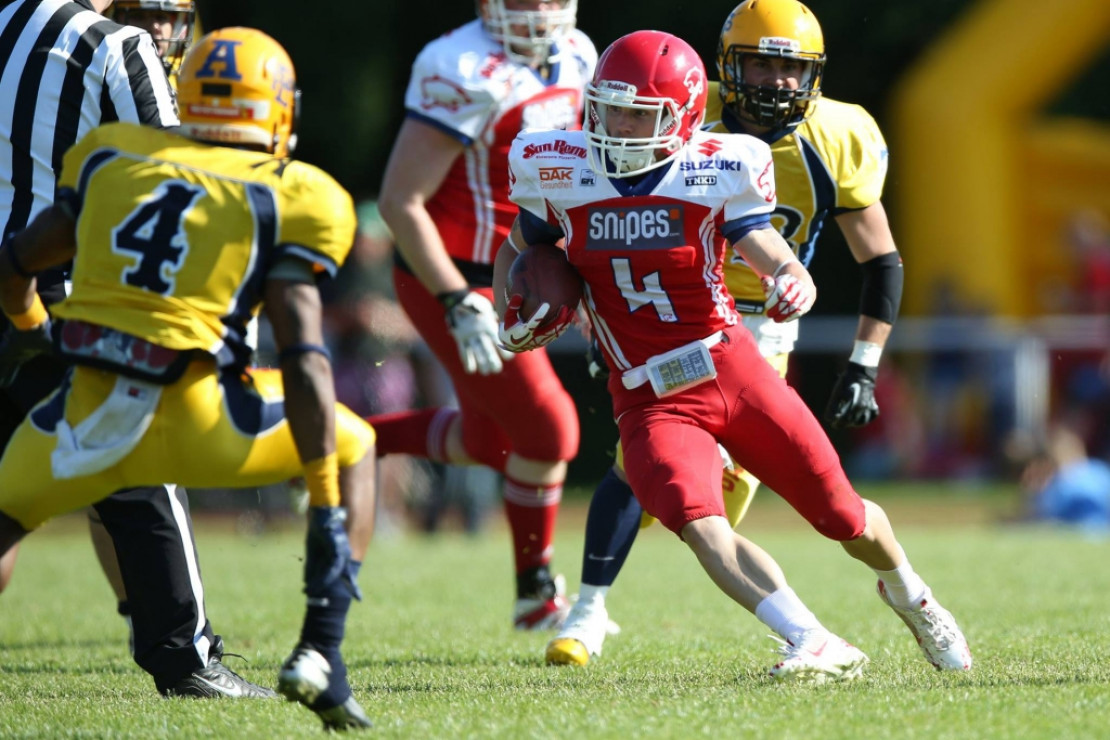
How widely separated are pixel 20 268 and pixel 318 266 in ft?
2.49

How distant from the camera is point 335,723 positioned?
3342 mm

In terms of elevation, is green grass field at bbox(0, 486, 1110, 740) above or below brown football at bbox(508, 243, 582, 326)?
below

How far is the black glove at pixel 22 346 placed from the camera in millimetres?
3840

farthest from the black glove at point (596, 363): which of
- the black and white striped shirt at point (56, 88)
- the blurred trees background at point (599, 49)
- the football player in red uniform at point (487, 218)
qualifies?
A: the blurred trees background at point (599, 49)

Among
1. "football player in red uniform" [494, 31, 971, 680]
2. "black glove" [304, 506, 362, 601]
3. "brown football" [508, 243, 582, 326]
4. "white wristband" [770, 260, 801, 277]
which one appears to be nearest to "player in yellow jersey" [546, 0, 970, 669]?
"football player in red uniform" [494, 31, 971, 680]

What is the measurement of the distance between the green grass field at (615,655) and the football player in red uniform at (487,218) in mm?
541

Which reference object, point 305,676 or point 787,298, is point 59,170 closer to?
point 305,676

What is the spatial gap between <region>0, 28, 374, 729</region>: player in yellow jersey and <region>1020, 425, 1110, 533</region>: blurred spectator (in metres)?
7.98

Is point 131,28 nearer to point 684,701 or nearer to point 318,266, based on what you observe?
point 318,266

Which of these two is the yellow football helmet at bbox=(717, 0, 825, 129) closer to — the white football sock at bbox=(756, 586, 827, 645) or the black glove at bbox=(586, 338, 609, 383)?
the black glove at bbox=(586, 338, 609, 383)

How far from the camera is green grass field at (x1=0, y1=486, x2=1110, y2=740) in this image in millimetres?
3420

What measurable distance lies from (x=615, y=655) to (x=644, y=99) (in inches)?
69.2

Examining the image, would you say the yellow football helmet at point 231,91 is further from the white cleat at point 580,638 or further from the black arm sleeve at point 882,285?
the black arm sleeve at point 882,285

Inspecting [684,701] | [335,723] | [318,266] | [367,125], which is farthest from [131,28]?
[367,125]
